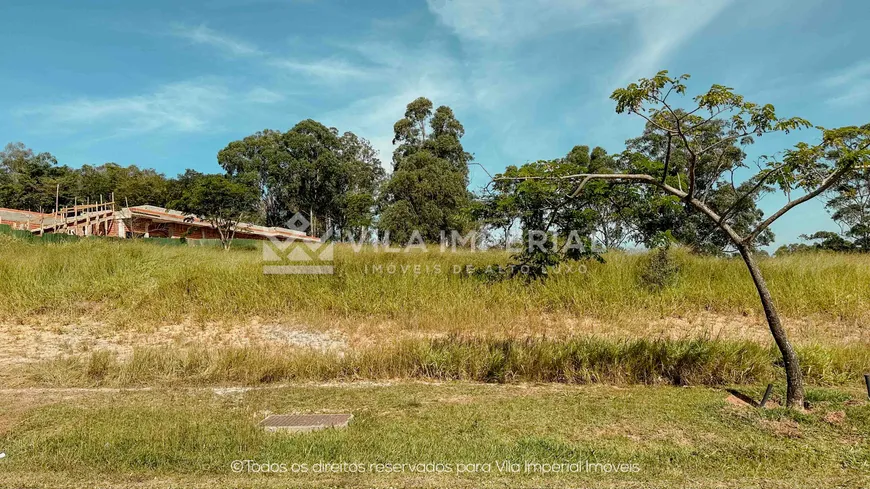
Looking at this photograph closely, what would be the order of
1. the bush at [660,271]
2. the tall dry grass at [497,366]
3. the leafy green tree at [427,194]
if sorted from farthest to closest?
the leafy green tree at [427,194] → the bush at [660,271] → the tall dry grass at [497,366]

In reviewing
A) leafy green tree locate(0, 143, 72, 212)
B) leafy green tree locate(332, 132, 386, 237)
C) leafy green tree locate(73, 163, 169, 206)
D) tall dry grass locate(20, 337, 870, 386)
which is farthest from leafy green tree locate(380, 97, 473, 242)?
leafy green tree locate(0, 143, 72, 212)

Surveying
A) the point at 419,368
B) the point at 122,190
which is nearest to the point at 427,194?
the point at 419,368

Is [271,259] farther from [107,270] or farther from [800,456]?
[800,456]

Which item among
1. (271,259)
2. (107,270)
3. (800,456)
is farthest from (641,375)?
(107,270)

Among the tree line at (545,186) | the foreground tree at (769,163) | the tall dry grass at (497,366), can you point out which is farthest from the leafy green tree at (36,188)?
the foreground tree at (769,163)

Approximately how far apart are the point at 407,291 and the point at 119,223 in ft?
82.2

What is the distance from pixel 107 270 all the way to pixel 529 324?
30.8ft

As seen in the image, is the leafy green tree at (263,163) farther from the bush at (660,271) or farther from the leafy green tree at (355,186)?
the bush at (660,271)

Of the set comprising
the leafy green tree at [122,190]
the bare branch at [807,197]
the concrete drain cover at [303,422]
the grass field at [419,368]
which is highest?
the leafy green tree at [122,190]

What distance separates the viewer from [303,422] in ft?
14.6

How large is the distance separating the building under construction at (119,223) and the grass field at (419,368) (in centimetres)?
1369

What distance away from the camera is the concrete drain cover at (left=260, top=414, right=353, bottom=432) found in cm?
425

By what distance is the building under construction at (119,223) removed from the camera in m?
24.6

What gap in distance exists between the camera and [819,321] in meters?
8.73
